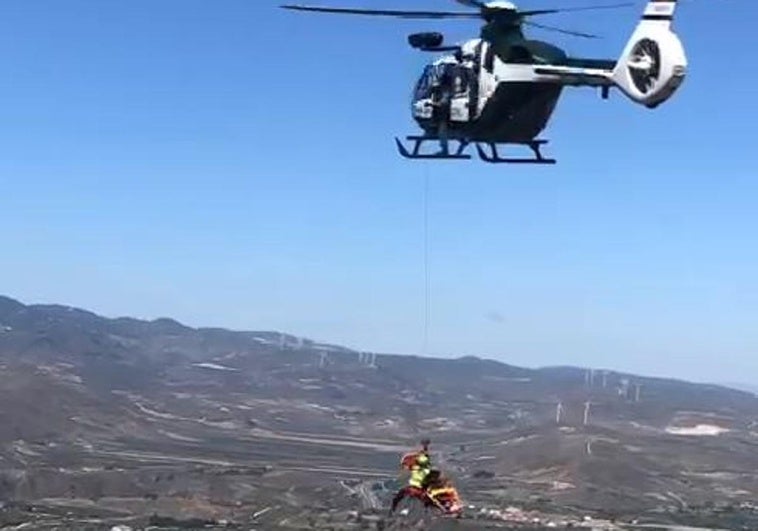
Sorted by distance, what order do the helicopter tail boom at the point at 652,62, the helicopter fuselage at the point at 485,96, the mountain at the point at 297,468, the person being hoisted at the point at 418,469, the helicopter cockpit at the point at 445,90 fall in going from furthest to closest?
the mountain at the point at 297,468 → the helicopter cockpit at the point at 445,90 → the person being hoisted at the point at 418,469 → the helicopter fuselage at the point at 485,96 → the helicopter tail boom at the point at 652,62

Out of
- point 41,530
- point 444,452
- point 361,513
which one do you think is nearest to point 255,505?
point 361,513

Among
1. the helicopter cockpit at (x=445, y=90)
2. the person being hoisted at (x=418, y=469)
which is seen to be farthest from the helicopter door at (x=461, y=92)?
the person being hoisted at (x=418, y=469)

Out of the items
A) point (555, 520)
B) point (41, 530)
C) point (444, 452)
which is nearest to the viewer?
point (41, 530)

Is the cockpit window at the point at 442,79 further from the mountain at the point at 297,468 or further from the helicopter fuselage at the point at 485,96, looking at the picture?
the mountain at the point at 297,468

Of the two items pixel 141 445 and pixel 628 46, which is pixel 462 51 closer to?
pixel 628 46

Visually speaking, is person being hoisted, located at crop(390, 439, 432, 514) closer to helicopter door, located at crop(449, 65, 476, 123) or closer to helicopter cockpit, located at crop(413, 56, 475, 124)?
helicopter door, located at crop(449, 65, 476, 123)

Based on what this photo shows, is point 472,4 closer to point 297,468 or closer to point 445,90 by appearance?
point 445,90

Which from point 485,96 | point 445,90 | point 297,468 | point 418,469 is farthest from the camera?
point 297,468

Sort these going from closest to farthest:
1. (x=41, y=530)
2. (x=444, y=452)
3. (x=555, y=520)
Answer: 1. (x=41, y=530)
2. (x=555, y=520)
3. (x=444, y=452)

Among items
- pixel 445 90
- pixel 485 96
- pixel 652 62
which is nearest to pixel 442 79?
pixel 445 90
